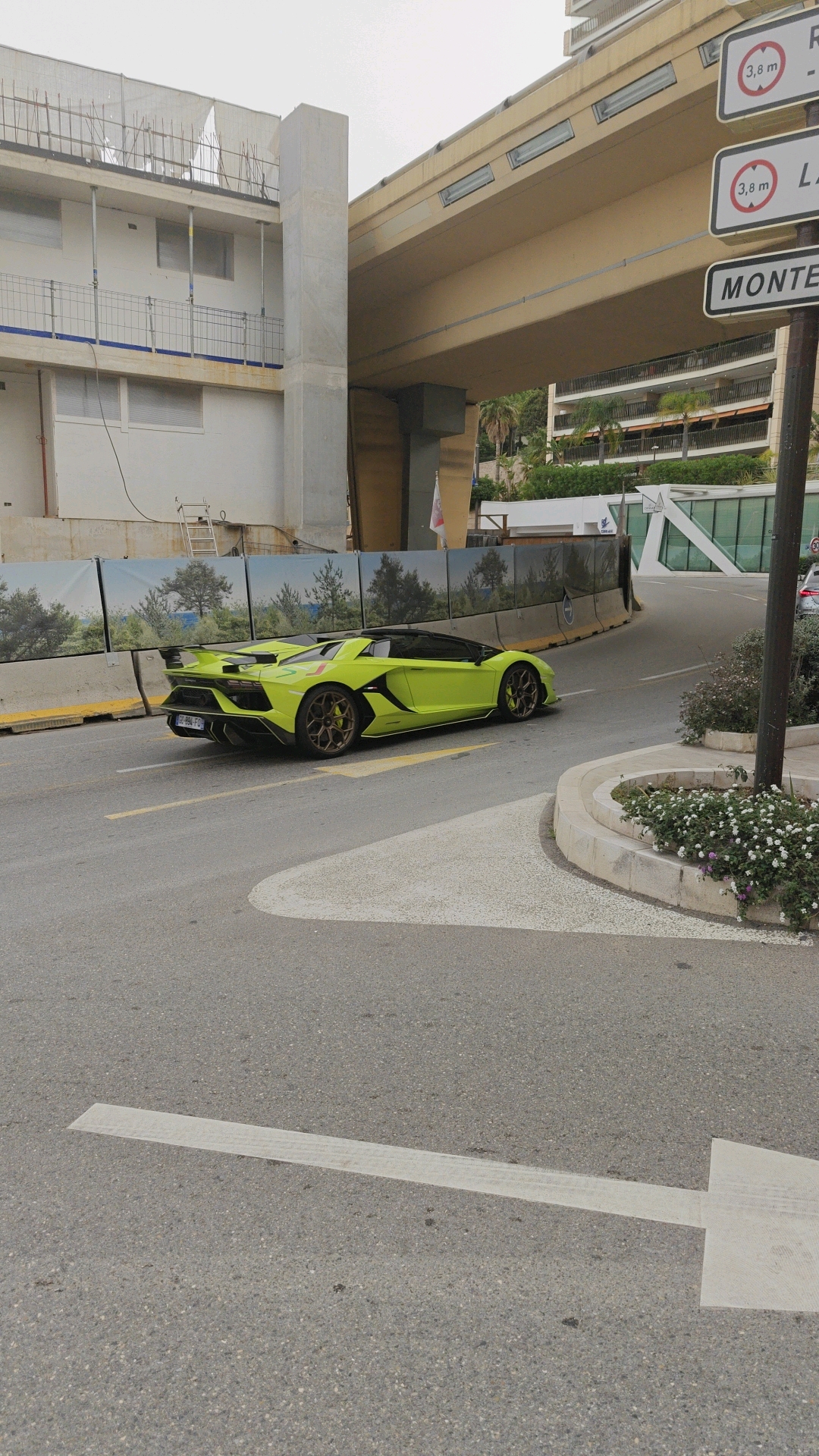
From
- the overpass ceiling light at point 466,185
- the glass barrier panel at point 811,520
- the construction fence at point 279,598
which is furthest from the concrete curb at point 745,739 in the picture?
the glass barrier panel at point 811,520

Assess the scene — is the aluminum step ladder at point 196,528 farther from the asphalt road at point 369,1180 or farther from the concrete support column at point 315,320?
the asphalt road at point 369,1180

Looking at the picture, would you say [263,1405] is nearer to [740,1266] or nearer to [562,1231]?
[562,1231]

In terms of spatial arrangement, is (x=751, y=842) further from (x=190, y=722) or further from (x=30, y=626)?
(x=30, y=626)

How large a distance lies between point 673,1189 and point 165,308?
2489 cm

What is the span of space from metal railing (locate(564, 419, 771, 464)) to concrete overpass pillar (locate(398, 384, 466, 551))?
47.2m

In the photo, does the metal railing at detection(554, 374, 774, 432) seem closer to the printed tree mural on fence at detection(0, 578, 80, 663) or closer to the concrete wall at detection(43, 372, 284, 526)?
the concrete wall at detection(43, 372, 284, 526)

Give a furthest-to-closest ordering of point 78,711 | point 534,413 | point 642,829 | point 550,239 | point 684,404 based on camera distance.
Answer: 1. point 534,413
2. point 684,404
3. point 550,239
4. point 78,711
5. point 642,829

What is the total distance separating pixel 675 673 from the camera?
1747 cm

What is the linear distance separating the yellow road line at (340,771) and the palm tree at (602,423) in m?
70.6

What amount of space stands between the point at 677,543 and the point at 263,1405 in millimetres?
61455

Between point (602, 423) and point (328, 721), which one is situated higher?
point (602, 423)

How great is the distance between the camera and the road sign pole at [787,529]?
570cm

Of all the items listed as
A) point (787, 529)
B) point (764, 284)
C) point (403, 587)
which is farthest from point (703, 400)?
point (787, 529)

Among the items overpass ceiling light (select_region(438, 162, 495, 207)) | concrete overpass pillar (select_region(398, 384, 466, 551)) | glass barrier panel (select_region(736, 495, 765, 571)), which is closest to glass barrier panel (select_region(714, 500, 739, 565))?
glass barrier panel (select_region(736, 495, 765, 571))
